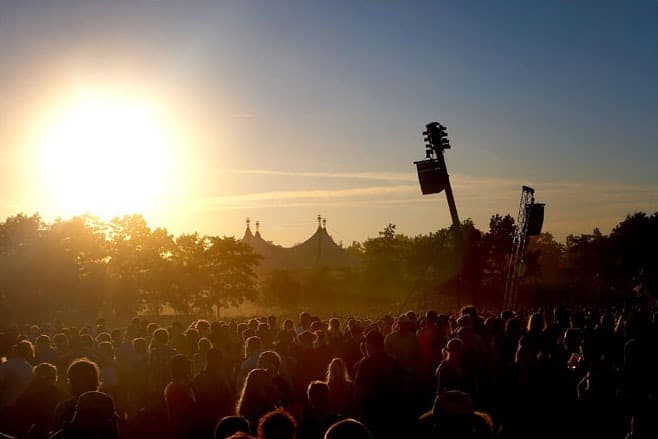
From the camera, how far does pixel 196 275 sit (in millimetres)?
46719

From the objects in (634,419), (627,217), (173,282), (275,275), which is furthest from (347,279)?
(634,419)

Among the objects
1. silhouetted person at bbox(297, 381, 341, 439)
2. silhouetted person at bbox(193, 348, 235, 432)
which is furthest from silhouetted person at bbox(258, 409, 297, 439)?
silhouetted person at bbox(193, 348, 235, 432)

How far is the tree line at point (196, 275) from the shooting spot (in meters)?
44.3

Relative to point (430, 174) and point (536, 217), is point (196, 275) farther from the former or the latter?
point (536, 217)

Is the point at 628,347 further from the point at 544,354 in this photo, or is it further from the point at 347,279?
the point at 347,279

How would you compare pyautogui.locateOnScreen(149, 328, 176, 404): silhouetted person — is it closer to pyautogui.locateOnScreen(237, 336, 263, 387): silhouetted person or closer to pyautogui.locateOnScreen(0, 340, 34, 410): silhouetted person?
pyautogui.locateOnScreen(237, 336, 263, 387): silhouetted person

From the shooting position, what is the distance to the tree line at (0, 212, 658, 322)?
44.3 meters

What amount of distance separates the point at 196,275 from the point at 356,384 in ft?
132

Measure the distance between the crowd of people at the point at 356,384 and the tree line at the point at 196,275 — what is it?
2952 cm

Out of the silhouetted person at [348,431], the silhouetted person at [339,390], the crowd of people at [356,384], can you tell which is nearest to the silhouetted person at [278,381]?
the crowd of people at [356,384]

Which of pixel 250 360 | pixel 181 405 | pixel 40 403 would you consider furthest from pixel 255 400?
pixel 40 403

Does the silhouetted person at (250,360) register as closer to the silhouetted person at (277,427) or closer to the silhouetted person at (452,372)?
the silhouetted person at (452,372)

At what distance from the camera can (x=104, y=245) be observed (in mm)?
48375

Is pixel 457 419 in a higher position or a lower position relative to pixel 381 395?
higher
